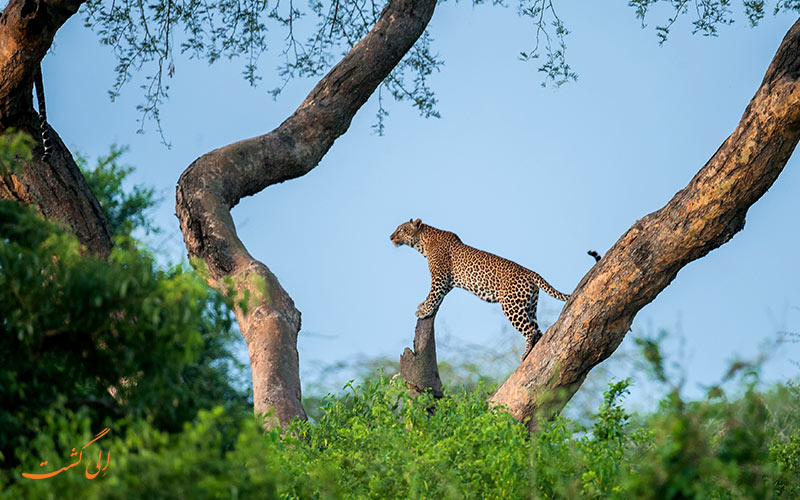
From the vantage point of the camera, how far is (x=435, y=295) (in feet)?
25.6

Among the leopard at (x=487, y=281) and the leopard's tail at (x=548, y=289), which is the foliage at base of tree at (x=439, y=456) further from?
the leopard at (x=487, y=281)

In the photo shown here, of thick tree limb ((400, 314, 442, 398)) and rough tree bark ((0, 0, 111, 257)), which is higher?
rough tree bark ((0, 0, 111, 257))

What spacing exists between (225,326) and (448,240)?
6.14 meters

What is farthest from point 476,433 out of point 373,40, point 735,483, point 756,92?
point 373,40

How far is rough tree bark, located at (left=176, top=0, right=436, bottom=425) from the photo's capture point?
5.59 meters

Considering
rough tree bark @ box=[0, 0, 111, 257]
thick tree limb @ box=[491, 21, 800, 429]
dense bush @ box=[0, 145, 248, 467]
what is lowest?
dense bush @ box=[0, 145, 248, 467]

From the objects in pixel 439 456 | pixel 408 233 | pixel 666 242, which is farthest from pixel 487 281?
pixel 439 456

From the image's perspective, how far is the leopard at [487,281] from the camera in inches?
301

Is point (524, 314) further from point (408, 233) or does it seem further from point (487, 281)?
point (408, 233)

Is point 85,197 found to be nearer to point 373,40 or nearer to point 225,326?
point 373,40

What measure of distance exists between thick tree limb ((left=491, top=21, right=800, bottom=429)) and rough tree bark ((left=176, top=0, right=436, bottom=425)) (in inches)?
57.9

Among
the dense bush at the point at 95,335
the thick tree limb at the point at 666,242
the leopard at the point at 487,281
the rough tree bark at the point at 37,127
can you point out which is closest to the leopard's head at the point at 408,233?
the leopard at the point at 487,281

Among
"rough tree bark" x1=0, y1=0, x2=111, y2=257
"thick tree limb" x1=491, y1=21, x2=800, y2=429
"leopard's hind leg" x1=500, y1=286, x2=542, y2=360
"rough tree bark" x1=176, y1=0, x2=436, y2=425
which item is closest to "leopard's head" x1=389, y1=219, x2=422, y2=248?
"leopard's hind leg" x1=500, y1=286, x2=542, y2=360

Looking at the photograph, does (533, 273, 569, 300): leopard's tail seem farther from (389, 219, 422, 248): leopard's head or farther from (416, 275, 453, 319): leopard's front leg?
(389, 219, 422, 248): leopard's head
